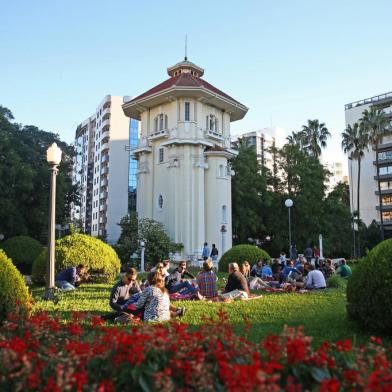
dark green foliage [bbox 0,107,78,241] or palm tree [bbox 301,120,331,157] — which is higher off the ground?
palm tree [bbox 301,120,331,157]

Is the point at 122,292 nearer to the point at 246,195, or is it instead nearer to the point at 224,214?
the point at 224,214

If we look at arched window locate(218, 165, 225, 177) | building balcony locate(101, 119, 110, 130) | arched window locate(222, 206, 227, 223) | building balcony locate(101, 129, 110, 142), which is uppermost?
building balcony locate(101, 119, 110, 130)

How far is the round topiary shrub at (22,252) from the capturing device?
26531 millimetres

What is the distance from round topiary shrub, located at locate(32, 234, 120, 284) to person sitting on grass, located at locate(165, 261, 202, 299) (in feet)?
17.3

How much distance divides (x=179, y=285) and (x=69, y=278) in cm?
476

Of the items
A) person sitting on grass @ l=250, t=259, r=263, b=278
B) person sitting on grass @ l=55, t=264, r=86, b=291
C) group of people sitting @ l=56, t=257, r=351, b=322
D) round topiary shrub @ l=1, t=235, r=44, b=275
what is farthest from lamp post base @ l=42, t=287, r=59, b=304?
round topiary shrub @ l=1, t=235, r=44, b=275

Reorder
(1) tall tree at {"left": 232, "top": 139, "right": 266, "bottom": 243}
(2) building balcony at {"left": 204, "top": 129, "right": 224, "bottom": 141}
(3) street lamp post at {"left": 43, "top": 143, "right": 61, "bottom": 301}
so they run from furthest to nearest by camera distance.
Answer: (1) tall tree at {"left": 232, "top": 139, "right": 266, "bottom": 243} → (2) building balcony at {"left": 204, "top": 129, "right": 224, "bottom": 141} → (3) street lamp post at {"left": 43, "top": 143, "right": 61, "bottom": 301}

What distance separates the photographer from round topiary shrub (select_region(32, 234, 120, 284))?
18.1 m

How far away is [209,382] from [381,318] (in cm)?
454

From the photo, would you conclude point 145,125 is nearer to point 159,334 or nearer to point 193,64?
point 193,64

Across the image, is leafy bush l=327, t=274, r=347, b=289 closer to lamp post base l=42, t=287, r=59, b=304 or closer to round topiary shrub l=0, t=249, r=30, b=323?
lamp post base l=42, t=287, r=59, b=304

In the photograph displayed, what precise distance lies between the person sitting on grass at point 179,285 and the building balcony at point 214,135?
2439 cm

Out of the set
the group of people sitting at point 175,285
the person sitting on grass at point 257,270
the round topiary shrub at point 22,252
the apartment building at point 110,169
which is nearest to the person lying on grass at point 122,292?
the group of people sitting at point 175,285

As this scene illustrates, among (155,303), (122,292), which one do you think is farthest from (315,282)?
(155,303)
